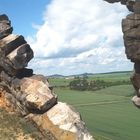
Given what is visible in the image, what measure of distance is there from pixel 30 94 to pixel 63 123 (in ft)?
17.2

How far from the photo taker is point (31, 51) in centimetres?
4512

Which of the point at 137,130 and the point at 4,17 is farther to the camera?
the point at 137,130

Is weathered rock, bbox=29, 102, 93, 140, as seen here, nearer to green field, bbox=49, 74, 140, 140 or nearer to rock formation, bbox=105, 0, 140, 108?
rock formation, bbox=105, 0, 140, 108

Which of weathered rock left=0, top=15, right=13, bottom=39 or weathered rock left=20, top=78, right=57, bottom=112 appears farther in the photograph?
weathered rock left=0, top=15, right=13, bottom=39

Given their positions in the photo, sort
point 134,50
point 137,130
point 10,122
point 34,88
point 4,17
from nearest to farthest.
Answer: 1. point 134,50
2. point 10,122
3. point 34,88
4. point 4,17
5. point 137,130

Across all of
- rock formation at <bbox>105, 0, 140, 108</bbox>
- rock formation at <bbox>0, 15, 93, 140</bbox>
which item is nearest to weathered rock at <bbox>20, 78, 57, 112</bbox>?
rock formation at <bbox>0, 15, 93, 140</bbox>

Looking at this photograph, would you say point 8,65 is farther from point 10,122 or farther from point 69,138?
point 69,138

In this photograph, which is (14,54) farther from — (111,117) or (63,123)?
(111,117)

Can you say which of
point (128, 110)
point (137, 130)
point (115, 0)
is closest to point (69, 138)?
point (115, 0)

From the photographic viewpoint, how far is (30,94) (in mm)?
41438

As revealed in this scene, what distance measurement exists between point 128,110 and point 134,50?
263ft

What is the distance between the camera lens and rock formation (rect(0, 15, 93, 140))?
3816 cm

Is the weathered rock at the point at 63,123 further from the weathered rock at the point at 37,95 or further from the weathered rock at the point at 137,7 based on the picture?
the weathered rock at the point at 137,7

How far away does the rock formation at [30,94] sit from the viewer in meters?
38.2
